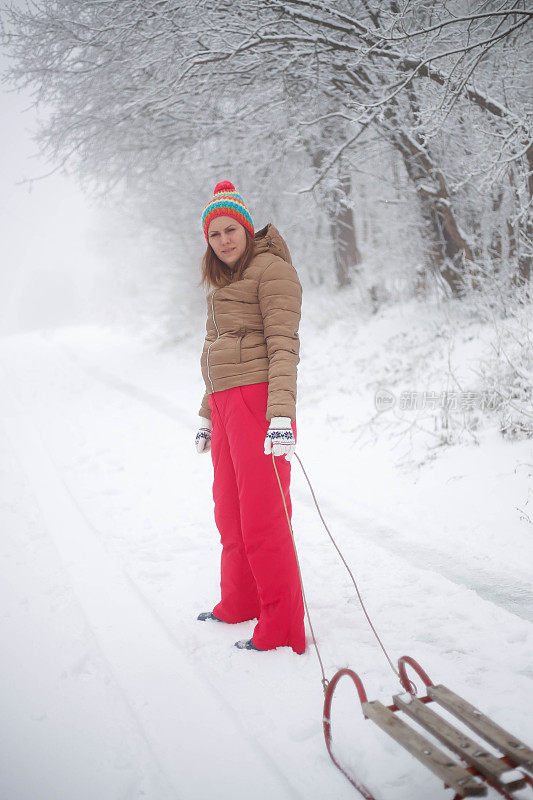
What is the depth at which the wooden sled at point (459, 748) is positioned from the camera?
1238mm

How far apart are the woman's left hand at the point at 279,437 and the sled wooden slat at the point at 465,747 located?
109 centimetres

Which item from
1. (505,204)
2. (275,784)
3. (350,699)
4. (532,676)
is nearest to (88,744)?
(275,784)

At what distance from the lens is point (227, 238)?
95.7 inches

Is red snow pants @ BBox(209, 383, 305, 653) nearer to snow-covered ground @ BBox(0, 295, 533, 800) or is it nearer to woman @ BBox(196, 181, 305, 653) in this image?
woman @ BBox(196, 181, 305, 653)

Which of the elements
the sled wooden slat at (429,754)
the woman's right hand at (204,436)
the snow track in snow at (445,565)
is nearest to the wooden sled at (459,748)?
the sled wooden slat at (429,754)

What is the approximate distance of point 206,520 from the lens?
157 inches

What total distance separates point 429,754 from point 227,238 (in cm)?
235

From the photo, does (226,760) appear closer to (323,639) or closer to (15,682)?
(323,639)

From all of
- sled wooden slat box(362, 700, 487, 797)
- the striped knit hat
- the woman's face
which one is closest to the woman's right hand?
the woman's face

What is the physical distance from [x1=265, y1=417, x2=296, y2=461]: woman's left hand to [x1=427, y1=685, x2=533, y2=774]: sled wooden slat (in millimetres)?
1114

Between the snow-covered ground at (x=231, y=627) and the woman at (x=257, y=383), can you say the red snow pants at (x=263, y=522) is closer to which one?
the woman at (x=257, y=383)

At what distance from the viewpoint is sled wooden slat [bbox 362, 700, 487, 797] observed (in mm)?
1206

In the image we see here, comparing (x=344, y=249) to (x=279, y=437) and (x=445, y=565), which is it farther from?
(x=279, y=437)

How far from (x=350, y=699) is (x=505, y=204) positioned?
7.10 m
